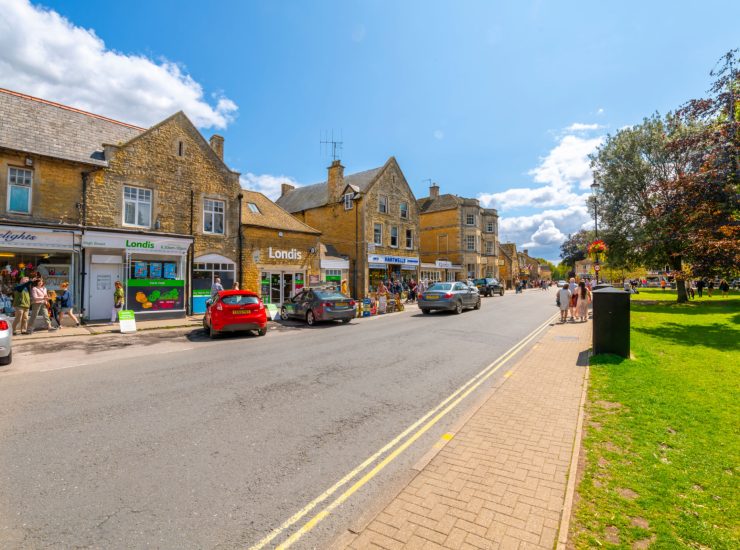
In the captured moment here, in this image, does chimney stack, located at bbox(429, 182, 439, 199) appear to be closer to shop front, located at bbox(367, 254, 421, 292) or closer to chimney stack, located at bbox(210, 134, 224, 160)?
shop front, located at bbox(367, 254, 421, 292)

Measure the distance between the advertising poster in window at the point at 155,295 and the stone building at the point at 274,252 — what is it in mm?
3646

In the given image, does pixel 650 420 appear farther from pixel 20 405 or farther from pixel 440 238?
pixel 440 238

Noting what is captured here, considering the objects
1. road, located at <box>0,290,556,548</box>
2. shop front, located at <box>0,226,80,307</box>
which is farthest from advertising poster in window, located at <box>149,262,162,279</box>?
road, located at <box>0,290,556,548</box>

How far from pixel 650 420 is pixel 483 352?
490 cm

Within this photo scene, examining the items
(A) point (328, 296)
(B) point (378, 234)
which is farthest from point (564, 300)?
(B) point (378, 234)

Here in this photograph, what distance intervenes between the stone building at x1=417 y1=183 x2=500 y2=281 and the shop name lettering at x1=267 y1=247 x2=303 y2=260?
19039mm

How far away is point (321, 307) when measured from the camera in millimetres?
15539

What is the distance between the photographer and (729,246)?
479 inches

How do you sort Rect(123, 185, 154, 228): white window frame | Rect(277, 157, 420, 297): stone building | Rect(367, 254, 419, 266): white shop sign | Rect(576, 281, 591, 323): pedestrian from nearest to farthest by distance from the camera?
Rect(576, 281, 591, 323): pedestrian → Rect(123, 185, 154, 228): white window frame → Rect(277, 157, 420, 297): stone building → Rect(367, 254, 419, 266): white shop sign

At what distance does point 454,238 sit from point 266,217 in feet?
85.5

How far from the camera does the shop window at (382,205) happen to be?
31.2m

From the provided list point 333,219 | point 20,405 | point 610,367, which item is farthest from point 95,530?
point 333,219

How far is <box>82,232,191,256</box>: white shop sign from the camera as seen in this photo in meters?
15.1

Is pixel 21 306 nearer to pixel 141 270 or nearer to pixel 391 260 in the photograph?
pixel 141 270
